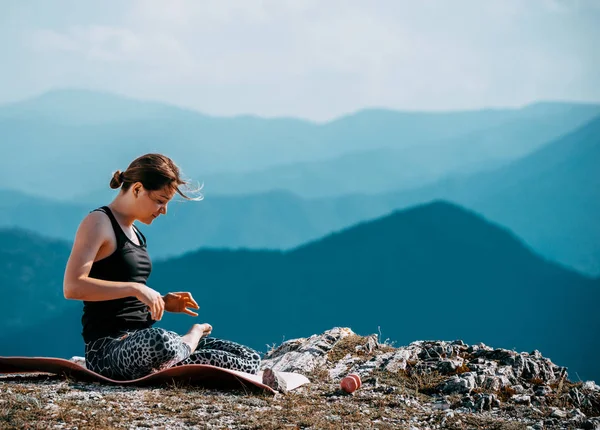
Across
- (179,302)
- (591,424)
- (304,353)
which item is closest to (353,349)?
(304,353)

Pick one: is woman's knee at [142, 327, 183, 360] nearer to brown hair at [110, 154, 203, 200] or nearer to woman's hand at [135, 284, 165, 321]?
woman's hand at [135, 284, 165, 321]

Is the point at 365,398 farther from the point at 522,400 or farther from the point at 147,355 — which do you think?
the point at 147,355

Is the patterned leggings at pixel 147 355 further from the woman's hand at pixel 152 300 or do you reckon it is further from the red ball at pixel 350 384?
the red ball at pixel 350 384

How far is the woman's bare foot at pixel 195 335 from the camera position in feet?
18.2

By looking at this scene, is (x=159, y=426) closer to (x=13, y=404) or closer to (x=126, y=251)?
(x=13, y=404)

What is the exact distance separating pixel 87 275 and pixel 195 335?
108 cm

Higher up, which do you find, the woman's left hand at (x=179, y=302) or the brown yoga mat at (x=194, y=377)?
the woman's left hand at (x=179, y=302)

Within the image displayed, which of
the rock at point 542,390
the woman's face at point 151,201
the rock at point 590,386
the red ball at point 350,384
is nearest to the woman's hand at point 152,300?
the woman's face at point 151,201

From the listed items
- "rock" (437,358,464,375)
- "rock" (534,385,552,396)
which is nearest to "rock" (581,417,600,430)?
"rock" (534,385,552,396)

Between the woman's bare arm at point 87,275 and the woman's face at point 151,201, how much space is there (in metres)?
0.39

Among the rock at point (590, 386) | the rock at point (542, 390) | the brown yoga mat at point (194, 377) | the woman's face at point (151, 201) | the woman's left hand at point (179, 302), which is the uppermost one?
the woman's face at point (151, 201)

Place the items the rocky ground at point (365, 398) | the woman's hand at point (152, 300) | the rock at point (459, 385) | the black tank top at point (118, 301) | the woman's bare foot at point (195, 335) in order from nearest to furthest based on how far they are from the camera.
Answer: the rocky ground at point (365, 398)
the woman's hand at point (152, 300)
the black tank top at point (118, 301)
the woman's bare foot at point (195, 335)
the rock at point (459, 385)

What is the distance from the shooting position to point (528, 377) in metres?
6.49

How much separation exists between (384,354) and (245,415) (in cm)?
261
